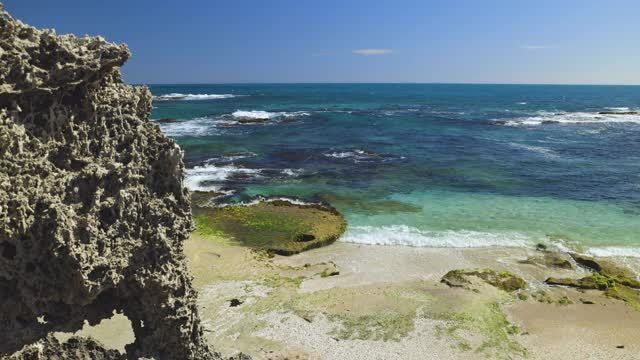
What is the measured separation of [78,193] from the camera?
303 inches

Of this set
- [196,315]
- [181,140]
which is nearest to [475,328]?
[196,315]

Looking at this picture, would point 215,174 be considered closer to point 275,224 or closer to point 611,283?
point 275,224

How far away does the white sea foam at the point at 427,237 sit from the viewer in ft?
80.0

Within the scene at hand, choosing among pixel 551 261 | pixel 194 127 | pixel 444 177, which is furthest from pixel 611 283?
pixel 194 127

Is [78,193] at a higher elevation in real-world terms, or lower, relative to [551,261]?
higher

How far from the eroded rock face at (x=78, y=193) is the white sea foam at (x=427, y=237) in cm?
1624

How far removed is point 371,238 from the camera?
24812mm

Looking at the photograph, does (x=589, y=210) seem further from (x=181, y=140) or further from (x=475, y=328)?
(x=181, y=140)

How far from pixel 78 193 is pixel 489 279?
16.9m

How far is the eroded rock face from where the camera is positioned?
6836 millimetres

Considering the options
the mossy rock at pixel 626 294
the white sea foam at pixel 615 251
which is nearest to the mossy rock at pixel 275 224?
the mossy rock at pixel 626 294

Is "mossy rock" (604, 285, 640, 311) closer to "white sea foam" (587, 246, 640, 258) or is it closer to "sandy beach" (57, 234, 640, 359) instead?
"sandy beach" (57, 234, 640, 359)

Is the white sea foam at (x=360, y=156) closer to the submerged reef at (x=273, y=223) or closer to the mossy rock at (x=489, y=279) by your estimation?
the submerged reef at (x=273, y=223)

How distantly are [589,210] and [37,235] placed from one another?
32127mm
